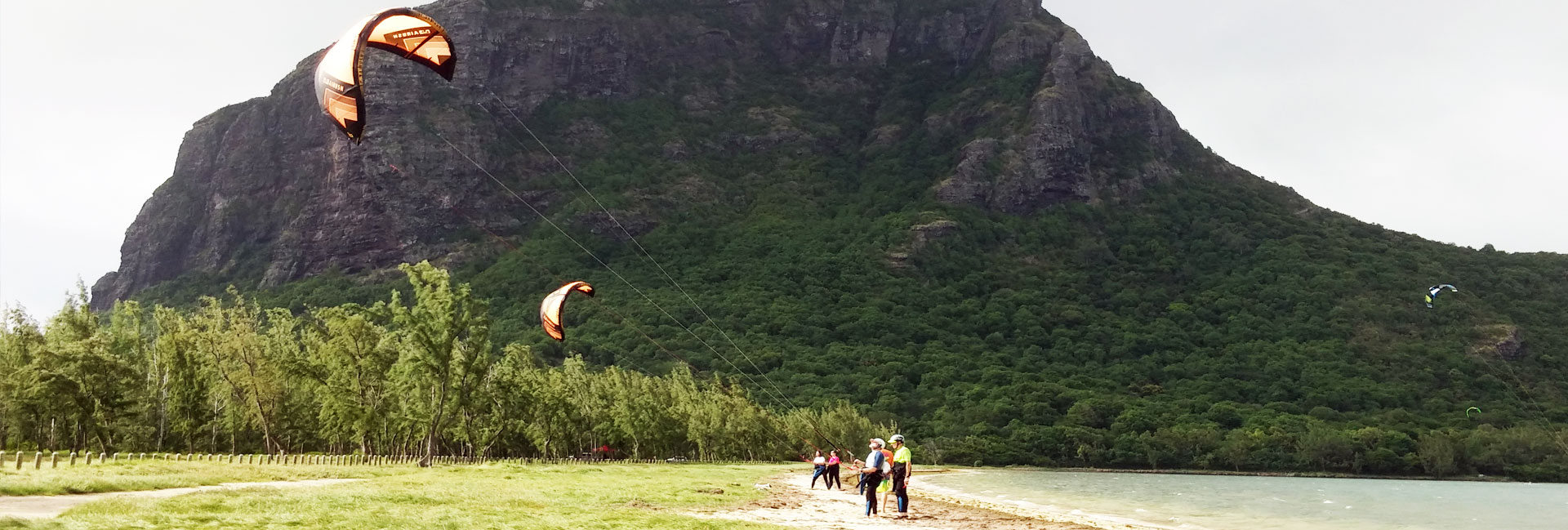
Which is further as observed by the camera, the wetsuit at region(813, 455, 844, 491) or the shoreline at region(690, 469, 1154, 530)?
the wetsuit at region(813, 455, 844, 491)

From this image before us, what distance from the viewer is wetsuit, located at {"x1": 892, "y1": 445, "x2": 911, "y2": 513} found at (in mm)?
27750

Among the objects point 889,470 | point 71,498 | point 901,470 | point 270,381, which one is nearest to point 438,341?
point 270,381

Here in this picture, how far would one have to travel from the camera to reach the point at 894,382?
15738 cm

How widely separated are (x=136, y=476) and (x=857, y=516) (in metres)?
20.0

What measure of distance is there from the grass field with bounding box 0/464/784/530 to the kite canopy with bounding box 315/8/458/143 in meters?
9.17

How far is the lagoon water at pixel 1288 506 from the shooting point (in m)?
44.2

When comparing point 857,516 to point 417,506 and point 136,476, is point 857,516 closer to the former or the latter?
point 417,506

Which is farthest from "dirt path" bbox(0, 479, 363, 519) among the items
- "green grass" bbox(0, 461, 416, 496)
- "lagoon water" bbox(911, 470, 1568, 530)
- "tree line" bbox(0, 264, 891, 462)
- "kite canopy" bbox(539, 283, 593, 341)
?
"lagoon water" bbox(911, 470, 1568, 530)

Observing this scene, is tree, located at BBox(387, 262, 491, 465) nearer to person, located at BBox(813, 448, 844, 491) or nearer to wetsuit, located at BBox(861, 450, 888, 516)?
person, located at BBox(813, 448, 844, 491)

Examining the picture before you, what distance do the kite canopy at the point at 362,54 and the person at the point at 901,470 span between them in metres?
15.1

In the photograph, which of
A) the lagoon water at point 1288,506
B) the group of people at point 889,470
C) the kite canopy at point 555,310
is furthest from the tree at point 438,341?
the group of people at point 889,470

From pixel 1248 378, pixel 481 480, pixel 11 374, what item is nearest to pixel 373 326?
pixel 11 374

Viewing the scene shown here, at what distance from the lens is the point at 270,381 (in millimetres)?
60688

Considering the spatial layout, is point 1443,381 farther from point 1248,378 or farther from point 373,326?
point 373,326
